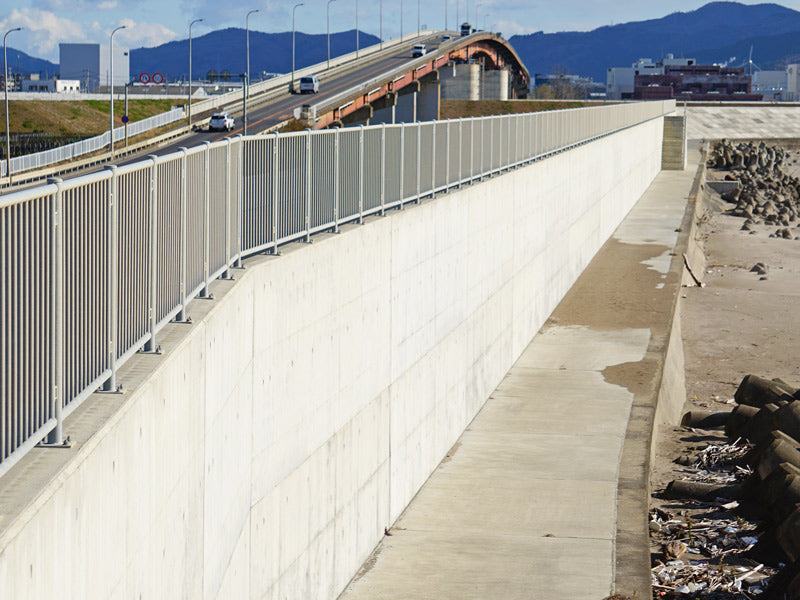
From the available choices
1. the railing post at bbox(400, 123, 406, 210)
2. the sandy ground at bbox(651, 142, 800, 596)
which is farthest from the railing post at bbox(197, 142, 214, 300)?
the sandy ground at bbox(651, 142, 800, 596)

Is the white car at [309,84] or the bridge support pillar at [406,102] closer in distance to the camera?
the white car at [309,84]

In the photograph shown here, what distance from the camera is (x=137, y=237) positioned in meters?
6.47

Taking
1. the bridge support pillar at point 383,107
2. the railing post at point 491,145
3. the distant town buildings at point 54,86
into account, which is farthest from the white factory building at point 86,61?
the railing post at point 491,145

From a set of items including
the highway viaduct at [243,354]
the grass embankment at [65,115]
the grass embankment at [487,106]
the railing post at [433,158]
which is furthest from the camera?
the grass embankment at [487,106]

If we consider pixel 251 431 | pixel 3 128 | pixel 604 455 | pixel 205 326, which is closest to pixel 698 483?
pixel 604 455

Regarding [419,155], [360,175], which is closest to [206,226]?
[360,175]

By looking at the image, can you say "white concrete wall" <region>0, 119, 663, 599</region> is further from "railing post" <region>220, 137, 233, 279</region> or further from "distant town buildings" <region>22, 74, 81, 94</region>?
"distant town buildings" <region>22, 74, 81, 94</region>

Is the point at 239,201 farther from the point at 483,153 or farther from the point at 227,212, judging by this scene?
the point at 483,153

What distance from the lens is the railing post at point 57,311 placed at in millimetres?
4781

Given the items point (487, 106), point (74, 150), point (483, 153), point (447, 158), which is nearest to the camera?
point (447, 158)

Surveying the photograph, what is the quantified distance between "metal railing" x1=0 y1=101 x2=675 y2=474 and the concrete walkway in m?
3.59

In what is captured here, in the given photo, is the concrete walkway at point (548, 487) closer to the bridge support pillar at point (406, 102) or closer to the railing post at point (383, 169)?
the railing post at point (383, 169)

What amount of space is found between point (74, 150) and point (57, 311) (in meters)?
53.4

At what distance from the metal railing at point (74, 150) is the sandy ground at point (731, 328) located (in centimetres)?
2472
